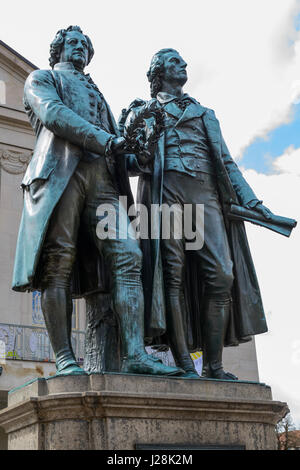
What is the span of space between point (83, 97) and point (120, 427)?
2.80 meters

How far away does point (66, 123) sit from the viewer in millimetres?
5637

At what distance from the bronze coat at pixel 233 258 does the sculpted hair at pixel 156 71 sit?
378 millimetres

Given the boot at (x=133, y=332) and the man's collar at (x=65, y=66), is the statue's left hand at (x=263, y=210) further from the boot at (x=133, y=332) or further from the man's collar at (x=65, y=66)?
the man's collar at (x=65, y=66)

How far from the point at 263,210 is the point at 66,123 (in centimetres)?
188

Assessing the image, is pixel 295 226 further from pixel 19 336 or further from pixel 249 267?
pixel 19 336

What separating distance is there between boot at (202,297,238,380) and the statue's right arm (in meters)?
1.57

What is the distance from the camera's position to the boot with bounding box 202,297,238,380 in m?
5.98

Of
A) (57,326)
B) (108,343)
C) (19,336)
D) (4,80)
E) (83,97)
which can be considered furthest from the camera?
(4,80)

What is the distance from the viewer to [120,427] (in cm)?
475

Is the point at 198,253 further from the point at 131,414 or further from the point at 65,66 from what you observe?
the point at 65,66

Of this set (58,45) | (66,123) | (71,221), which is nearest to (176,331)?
(71,221)

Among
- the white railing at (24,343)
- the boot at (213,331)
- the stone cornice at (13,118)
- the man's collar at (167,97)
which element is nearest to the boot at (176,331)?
the boot at (213,331)

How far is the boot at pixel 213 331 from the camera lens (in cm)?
598
